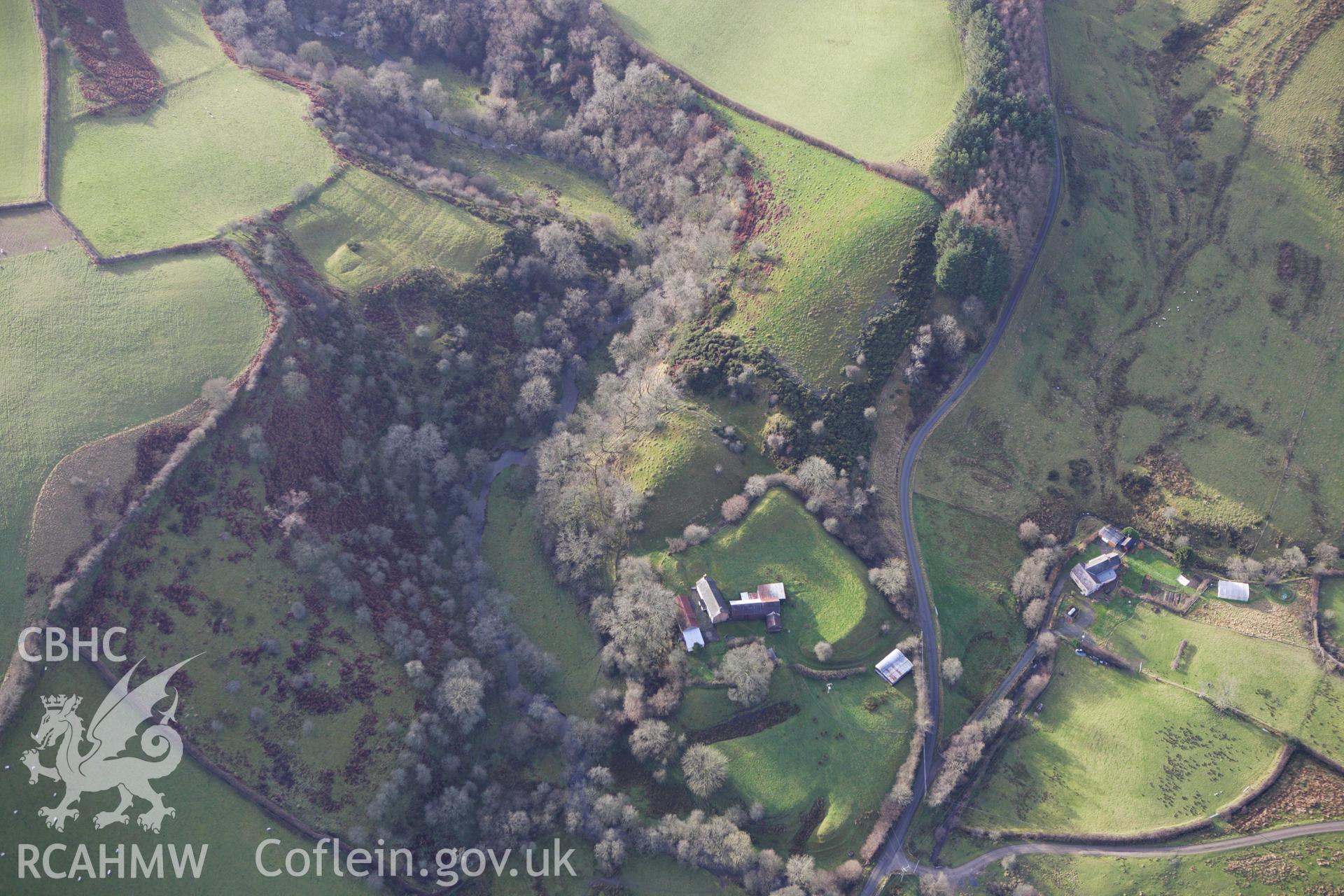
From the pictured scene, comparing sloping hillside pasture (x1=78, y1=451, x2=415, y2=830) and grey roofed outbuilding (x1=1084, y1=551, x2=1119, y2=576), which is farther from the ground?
grey roofed outbuilding (x1=1084, y1=551, x2=1119, y2=576)

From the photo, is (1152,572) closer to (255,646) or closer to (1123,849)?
(1123,849)

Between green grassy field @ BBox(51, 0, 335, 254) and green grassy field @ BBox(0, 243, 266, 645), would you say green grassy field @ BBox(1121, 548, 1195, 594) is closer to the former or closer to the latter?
green grassy field @ BBox(0, 243, 266, 645)

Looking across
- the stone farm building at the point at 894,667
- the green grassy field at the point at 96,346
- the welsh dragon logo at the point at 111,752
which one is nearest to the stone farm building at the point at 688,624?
the stone farm building at the point at 894,667

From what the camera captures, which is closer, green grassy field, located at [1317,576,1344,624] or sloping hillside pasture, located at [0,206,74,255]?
green grassy field, located at [1317,576,1344,624]

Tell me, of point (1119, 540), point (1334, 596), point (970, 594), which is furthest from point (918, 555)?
point (1334, 596)

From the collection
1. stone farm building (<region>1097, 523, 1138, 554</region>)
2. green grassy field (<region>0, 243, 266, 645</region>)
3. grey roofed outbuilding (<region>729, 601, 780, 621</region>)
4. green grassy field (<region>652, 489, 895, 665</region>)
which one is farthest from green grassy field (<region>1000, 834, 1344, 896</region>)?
green grassy field (<region>0, 243, 266, 645</region>)

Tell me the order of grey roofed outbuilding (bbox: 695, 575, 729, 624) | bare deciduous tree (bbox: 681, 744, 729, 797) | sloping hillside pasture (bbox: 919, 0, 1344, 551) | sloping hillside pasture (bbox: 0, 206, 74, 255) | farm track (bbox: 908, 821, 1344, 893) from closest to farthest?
farm track (bbox: 908, 821, 1344, 893)
bare deciduous tree (bbox: 681, 744, 729, 797)
grey roofed outbuilding (bbox: 695, 575, 729, 624)
sloping hillside pasture (bbox: 0, 206, 74, 255)
sloping hillside pasture (bbox: 919, 0, 1344, 551)

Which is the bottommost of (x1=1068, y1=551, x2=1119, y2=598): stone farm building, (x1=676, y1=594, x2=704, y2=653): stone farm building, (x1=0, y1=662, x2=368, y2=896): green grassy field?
(x1=0, y1=662, x2=368, y2=896): green grassy field

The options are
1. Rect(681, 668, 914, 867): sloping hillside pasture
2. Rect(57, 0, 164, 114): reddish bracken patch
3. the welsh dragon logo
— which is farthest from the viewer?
Rect(57, 0, 164, 114): reddish bracken patch
